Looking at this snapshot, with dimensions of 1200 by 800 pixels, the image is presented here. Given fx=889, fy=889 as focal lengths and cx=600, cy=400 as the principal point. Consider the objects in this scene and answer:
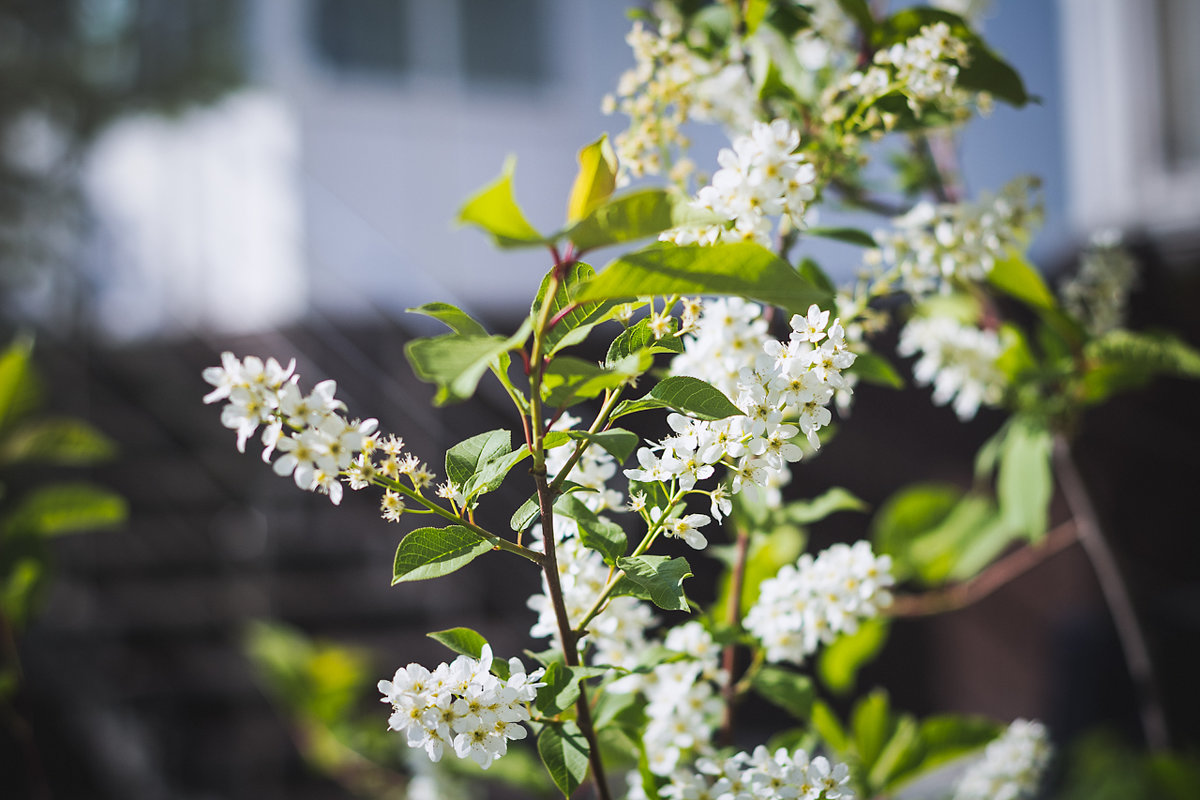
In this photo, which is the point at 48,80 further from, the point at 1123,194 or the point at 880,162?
the point at 1123,194

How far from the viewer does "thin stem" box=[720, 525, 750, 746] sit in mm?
695

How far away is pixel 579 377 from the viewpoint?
43 centimetres

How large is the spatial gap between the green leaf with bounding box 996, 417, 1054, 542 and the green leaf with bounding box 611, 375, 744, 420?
0.59 m

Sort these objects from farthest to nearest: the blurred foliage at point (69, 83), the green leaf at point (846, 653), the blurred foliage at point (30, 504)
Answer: the blurred foliage at point (69, 83)
the blurred foliage at point (30, 504)
the green leaf at point (846, 653)

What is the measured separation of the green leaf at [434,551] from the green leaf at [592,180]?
0.18 meters

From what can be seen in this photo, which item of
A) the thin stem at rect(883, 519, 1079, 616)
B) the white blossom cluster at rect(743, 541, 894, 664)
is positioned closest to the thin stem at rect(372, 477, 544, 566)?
the white blossom cluster at rect(743, 541, 894, 664)

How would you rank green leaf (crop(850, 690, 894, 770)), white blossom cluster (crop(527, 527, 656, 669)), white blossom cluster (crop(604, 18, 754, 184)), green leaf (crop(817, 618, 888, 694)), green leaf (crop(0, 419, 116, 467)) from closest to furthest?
white blossom cluster (crop(527, 527, 656, 669)), white blossom cluster (crop(604, 18, 754, 184)), green leaf (crop(850, 690, 894, 770)), green leaf (crop(817, 618, 888, 694)), green leaf (crop(0, 419, 116, 467))

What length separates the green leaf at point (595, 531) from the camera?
Result: 0.51 metres

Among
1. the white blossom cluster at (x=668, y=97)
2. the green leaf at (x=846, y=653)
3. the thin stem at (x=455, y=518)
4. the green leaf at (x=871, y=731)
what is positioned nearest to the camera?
the thin stem at (x=455, y=518)

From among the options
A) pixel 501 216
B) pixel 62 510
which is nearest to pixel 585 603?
pixel 501 216

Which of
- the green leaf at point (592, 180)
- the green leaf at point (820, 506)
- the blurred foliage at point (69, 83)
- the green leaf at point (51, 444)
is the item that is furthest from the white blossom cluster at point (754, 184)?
the blurred foliage at point (69, 83)

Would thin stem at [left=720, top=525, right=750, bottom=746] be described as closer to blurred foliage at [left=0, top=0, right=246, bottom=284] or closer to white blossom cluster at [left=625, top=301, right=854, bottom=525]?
white blossom cluster at [left=625, top=301, right=854, bottom=525]

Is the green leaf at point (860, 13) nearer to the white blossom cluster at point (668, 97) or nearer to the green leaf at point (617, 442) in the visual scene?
the white blossom cluster at point (668, 97)

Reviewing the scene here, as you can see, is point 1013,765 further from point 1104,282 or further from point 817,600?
point 1104,282
